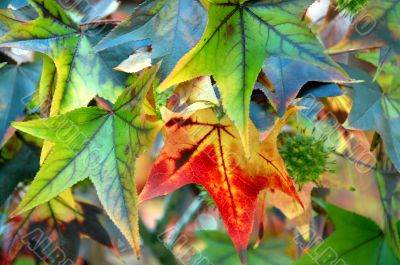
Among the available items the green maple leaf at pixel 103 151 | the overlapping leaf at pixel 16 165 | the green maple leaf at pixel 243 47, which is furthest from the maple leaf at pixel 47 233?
the green maple leaf at pixel 243 47

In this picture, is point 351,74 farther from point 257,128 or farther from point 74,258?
point 74,258

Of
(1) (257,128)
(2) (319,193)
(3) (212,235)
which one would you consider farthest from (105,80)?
(3) (212,235)

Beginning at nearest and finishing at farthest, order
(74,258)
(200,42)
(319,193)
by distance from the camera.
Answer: (200,42) < (74,258) < (319,193)

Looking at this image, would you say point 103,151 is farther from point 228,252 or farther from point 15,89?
point 228,252

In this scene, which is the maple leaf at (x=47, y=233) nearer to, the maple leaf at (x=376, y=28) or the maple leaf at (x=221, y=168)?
the maple leaf at (x=221, y=168)

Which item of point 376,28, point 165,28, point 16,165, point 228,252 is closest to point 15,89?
point 16,165

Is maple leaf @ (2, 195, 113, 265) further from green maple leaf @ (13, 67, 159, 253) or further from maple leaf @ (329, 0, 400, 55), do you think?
maple leaf @ (329, 0, 400, 55)
